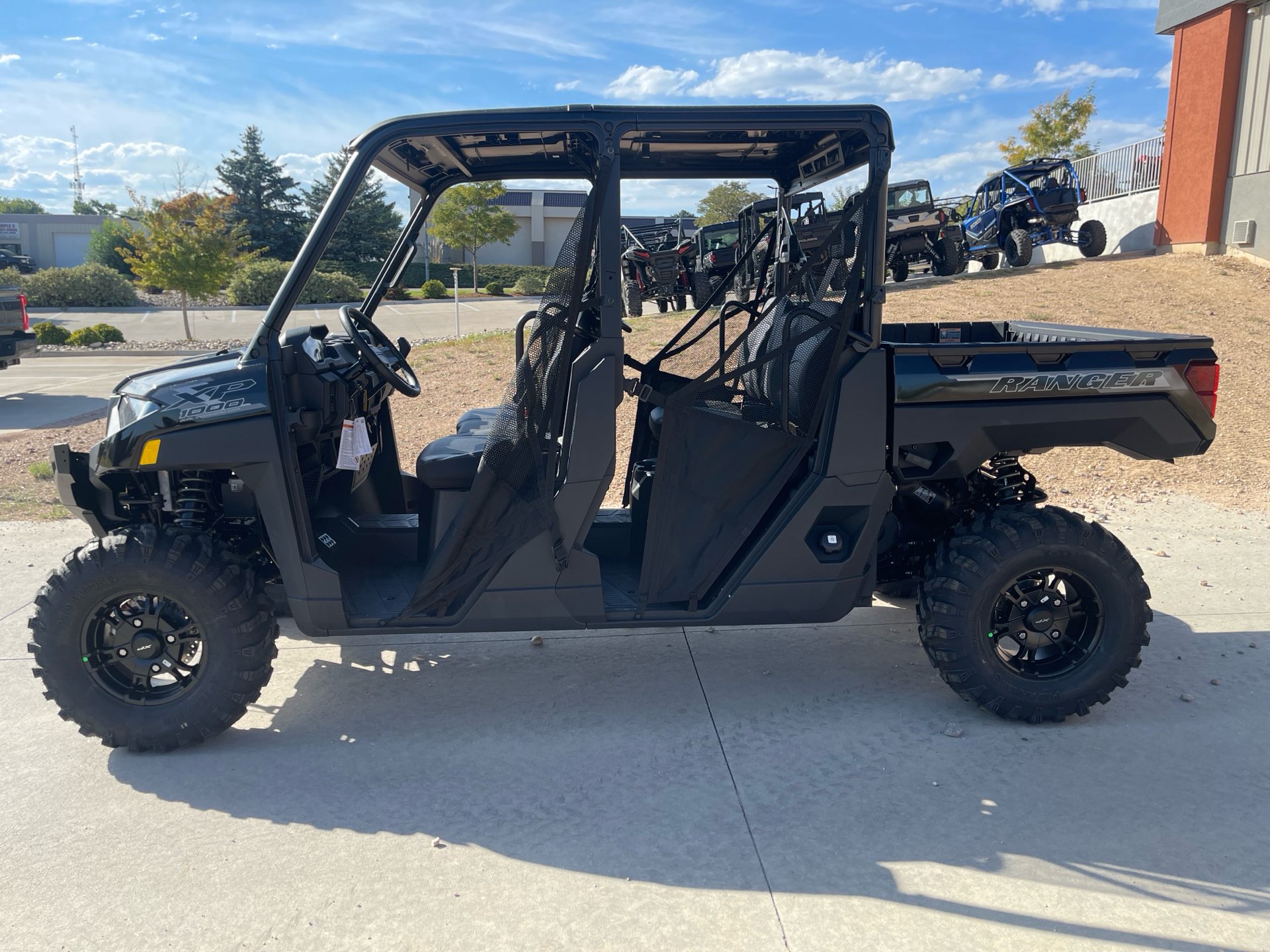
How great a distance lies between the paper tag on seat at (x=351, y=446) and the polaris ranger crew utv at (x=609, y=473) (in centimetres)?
1

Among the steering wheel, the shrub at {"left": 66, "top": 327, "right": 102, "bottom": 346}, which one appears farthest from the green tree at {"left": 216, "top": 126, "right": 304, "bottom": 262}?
the steering wheel

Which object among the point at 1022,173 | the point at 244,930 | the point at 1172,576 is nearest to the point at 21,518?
the point at 244,930

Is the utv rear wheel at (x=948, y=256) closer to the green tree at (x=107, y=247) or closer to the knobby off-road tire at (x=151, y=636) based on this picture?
the knobby off-road tire at (x=151, y=636)

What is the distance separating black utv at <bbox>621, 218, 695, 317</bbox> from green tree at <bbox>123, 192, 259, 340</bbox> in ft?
38.6

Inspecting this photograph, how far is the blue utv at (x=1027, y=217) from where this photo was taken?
16.3m

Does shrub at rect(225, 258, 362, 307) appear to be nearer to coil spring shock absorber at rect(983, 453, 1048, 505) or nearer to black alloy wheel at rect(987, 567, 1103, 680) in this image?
coil spring shock absorber at rect(983, 453, 1048, 505)

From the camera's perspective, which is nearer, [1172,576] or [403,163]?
[403,163]

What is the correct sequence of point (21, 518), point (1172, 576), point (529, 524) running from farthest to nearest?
→ 1. point (21, 518)
2. point (1172, 576)
3. point (529, 524)

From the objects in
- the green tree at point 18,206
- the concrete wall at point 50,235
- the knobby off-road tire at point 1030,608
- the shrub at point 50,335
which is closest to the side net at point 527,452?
the knobby off-road tire at point 1030,608

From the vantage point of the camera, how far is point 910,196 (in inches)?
703

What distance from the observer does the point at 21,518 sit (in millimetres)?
6223

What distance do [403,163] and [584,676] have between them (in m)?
2.26

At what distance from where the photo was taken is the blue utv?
16328 mm

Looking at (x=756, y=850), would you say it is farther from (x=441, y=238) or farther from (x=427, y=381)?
(x=441, y=238)
